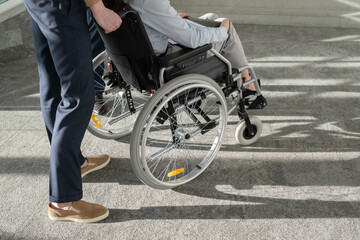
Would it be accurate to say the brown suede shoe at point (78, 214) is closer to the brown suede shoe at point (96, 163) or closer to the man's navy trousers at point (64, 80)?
the man's navy trousers at point (64, 80)

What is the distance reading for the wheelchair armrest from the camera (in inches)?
62.6

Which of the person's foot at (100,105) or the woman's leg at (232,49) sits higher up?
the woman's leg at (232,49)

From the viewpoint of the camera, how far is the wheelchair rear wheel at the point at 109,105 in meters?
1.95

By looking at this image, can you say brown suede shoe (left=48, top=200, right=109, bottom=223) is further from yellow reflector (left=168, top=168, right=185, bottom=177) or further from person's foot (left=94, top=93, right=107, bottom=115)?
person's foot (left=94, top=93, right=107, bottom=115)

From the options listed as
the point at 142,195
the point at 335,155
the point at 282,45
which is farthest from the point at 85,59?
the point at 282,45

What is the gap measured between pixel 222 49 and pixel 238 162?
553 millimetres

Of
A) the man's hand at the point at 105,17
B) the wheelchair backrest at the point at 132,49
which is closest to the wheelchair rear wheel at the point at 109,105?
the wheelchair backrest at the point at 132,49

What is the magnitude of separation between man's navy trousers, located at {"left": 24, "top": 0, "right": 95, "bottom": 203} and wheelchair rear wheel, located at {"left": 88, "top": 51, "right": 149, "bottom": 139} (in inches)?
13.3

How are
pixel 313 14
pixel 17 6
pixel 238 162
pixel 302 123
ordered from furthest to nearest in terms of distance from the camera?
pixel 313 14 < pixel 17 6 < pixel 302 123 < pixel 238 162

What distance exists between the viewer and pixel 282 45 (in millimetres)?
3268

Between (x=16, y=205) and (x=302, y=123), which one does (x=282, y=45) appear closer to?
(x=302, y=123)

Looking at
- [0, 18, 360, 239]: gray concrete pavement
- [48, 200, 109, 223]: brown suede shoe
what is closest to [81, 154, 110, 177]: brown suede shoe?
[0, 18, 360, 239]: gray concrete pavement

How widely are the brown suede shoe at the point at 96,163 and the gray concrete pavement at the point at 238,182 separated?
3 centimetres

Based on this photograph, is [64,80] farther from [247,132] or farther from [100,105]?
[247,132]
